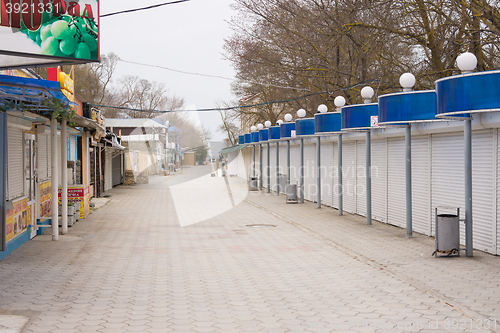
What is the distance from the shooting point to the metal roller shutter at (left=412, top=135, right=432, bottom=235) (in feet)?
39.0

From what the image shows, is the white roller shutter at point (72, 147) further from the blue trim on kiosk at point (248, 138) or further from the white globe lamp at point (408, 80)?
the blue trim on kiosk at point (248, 138)

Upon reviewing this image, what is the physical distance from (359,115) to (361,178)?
3.21 metres

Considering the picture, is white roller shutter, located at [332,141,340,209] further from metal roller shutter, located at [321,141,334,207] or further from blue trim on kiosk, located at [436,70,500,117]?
blue trim on kiosk, located at [436,70,500,117]

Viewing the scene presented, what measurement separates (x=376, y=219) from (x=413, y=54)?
825 cm

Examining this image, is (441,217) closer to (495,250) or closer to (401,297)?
(495,250)

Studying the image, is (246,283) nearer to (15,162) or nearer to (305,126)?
(15,162)

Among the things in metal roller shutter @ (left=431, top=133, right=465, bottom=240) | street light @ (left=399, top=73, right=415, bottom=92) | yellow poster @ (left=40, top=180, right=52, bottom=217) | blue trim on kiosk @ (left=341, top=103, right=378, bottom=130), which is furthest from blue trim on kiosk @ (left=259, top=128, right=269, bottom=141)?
street light @ (left=399, top=73, right=415, bottom=92)

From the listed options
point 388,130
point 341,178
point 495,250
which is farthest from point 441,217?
point 341,178

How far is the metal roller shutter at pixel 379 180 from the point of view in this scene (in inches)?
572

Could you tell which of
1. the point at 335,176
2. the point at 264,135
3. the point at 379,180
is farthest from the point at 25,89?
the point at 264,135

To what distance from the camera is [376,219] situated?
15125 mm

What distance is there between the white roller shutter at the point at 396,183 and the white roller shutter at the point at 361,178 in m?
1.89

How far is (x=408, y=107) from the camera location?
10.8 metres

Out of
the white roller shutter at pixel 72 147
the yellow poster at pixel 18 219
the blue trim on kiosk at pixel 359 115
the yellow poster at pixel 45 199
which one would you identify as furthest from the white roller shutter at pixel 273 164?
the yellow poster at pixel 18 219
